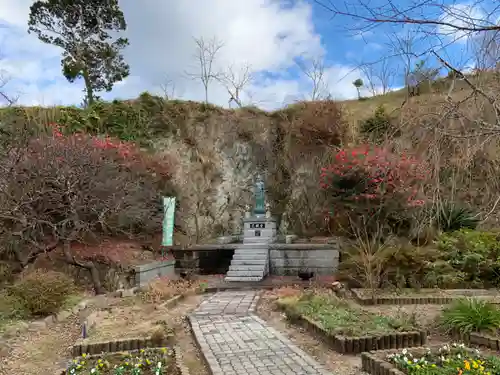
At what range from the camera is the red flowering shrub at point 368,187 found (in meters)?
Answer: 10.6

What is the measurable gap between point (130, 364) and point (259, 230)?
353 inches

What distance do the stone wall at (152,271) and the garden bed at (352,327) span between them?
4862 millimetres

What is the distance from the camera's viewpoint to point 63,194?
31.6ft

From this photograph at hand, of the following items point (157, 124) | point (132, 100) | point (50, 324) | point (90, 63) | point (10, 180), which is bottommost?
point (50, 324)

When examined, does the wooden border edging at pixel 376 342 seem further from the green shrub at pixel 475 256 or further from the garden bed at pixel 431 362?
the green shrub at pixel 475 256

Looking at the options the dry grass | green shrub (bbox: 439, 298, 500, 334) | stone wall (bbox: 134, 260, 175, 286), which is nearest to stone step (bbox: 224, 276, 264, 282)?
the dry grass

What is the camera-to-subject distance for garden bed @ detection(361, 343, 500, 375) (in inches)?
145

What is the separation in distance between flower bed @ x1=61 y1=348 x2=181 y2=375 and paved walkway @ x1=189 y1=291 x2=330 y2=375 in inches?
18.5

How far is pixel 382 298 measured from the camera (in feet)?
24.7

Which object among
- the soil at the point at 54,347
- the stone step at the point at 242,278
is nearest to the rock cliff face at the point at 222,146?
the stone step at the point at 242,278

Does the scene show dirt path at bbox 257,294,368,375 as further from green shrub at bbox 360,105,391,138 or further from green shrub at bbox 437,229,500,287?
green shrub at bbox 360,105,391,138

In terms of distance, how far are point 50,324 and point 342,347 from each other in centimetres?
485

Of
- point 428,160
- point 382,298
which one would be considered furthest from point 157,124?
point 428,160

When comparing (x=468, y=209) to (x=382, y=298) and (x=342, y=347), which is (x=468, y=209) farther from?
(x=342, y=347)
